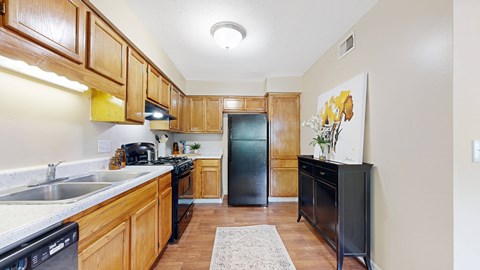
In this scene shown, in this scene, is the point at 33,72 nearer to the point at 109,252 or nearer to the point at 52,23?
the point at 52,23

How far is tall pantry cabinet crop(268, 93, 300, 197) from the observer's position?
13.7 feet

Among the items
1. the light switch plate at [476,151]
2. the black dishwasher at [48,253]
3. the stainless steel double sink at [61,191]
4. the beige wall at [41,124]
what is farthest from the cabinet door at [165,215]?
the light switch plate at [476,151]

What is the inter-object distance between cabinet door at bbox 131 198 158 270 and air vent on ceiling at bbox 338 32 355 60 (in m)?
2.69

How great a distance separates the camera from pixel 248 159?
3.96m

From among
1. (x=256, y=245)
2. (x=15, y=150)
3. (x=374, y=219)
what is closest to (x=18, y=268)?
(x=15, y=150)

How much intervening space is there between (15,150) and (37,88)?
45cm

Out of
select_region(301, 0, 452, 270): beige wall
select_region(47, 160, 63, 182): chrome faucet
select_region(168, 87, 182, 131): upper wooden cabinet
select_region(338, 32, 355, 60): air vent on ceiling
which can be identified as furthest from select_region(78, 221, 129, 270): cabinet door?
select_region(338, 32, 355, 60): air vent on ceiling

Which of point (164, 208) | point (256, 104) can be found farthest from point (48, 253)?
point (256, 104)

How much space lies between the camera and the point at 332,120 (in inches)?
106

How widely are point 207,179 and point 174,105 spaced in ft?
5.11

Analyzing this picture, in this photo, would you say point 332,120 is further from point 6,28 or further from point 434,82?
point 6,28

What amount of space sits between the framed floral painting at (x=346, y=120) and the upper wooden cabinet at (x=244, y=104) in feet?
5.77

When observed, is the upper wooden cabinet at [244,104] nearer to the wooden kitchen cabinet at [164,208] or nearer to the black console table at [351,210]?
the wooden kitchen cabinet at [164,208]

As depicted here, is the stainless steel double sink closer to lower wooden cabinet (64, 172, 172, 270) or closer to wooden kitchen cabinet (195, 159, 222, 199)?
lower wooden cabinet (64, 172, 172, 270)
